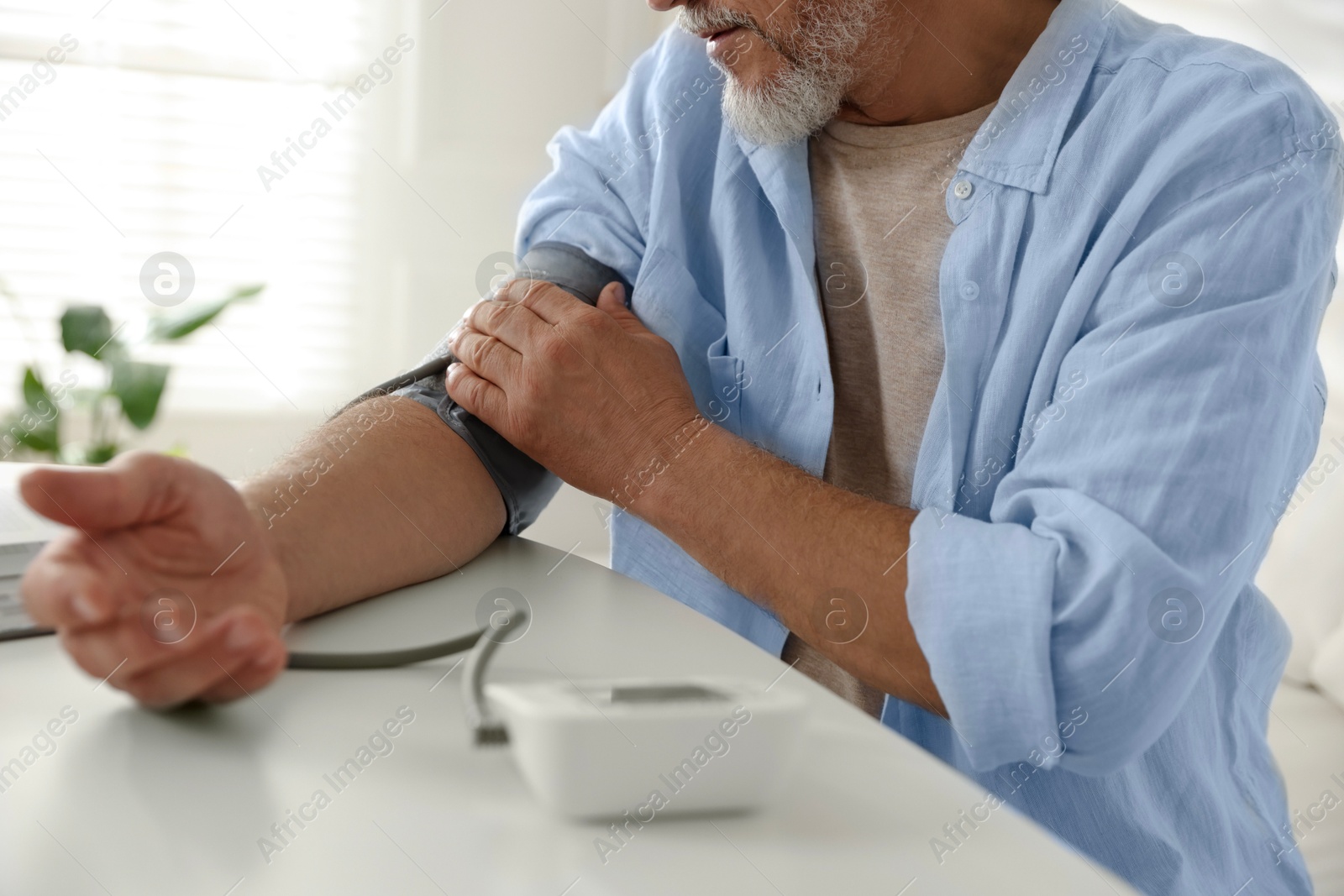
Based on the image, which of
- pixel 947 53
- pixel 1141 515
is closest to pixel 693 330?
pixel 947 53

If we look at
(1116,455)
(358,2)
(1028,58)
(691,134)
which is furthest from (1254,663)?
(358,2)

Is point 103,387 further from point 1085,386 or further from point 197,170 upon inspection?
point 1085,386

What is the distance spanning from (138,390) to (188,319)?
0.55 feet

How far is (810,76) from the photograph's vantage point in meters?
0.88

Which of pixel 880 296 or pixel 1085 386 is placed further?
pixel 880 296

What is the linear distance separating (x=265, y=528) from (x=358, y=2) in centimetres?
199

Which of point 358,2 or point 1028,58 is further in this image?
point 358,2

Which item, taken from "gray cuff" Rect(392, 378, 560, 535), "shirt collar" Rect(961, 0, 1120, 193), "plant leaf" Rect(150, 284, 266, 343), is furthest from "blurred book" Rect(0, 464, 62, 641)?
"plant leaf" Rect(150, 284, 266, 343)

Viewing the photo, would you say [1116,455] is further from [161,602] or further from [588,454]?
[161,602]

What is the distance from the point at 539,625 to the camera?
59 centimetres

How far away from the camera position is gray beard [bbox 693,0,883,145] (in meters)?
0.88

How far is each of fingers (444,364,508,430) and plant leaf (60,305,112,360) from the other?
1.49m

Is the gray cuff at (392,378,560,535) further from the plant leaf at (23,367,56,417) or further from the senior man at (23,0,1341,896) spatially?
the plant leaf at (23,367,56,417)

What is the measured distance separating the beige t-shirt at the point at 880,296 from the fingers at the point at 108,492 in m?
0.53
